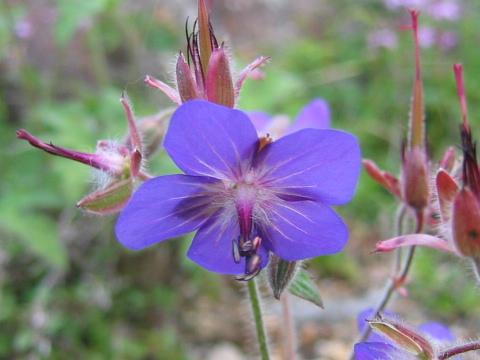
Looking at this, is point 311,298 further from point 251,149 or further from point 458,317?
point 458,317

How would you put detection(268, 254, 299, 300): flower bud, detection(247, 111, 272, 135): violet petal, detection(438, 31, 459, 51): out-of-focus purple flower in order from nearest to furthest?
detection(268, 254, 299, 300): flower bud, detection(247, 111, 272, 135): violet petal, detection(438, 31, 459, 51): out-of-focus purple flower

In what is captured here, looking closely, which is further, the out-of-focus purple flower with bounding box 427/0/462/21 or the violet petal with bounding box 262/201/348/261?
the out-of-focus purple flower with bounding box 427/0/462/21

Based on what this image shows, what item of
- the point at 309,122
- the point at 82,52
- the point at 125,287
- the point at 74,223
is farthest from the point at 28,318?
the point at 82,52

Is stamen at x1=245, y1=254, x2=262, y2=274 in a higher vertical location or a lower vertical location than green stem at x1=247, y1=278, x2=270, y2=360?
higher

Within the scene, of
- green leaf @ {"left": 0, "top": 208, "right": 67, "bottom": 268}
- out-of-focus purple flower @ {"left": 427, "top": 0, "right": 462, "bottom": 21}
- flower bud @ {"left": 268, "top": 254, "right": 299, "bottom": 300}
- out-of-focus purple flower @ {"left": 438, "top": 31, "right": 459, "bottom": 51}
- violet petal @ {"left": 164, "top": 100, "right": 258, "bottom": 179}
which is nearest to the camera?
violet petal @ {"left": 164, "top": 100, "right": 258, "bottom": 179}

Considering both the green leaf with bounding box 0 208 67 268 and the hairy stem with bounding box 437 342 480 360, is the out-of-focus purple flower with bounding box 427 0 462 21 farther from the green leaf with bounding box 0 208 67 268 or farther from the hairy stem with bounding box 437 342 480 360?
the hairy stem with bounding box 437 342 480 360

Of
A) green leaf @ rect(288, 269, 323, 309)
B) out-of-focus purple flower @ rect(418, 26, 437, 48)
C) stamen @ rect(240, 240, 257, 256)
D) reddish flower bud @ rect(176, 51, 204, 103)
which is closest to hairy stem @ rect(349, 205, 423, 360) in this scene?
green leaf @ rect(288, 269, 323, 309)

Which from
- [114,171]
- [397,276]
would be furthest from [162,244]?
[114,171]
